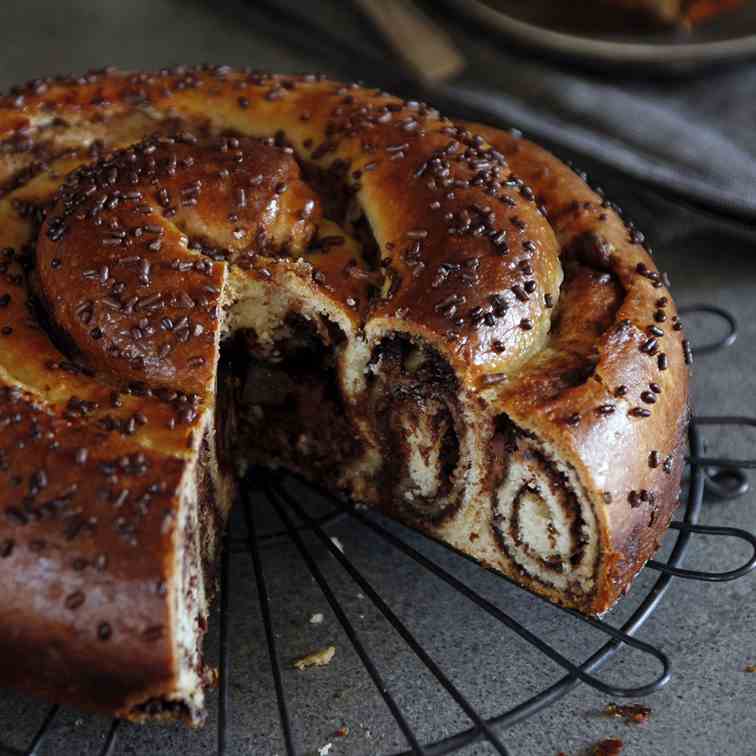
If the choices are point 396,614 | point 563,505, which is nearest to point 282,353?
point 396,614

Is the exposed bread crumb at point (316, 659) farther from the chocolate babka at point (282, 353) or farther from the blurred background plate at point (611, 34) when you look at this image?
the blurred background plate at point (611, 34)

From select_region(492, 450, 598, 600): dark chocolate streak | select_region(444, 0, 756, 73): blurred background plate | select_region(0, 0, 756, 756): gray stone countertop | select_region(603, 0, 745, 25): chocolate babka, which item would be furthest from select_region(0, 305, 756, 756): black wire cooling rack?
select_region(603, 0, 745, 25): chocolate babka

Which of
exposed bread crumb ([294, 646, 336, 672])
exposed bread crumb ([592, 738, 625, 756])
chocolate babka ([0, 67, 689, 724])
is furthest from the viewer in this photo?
exposed bread crumb ([294, 646, 336, 672])

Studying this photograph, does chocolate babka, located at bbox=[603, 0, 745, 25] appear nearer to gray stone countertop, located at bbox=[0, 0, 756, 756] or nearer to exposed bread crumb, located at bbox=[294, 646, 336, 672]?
gray stone countertop, located at bbox=[0, 0, 756, 756]

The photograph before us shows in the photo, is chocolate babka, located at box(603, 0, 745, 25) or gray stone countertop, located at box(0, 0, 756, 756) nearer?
gray stone countertop, located at box(0, 0, 756, 756)

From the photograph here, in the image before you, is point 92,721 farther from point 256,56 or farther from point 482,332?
point 256,56

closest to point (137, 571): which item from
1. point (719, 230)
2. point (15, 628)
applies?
point (15, 628)
